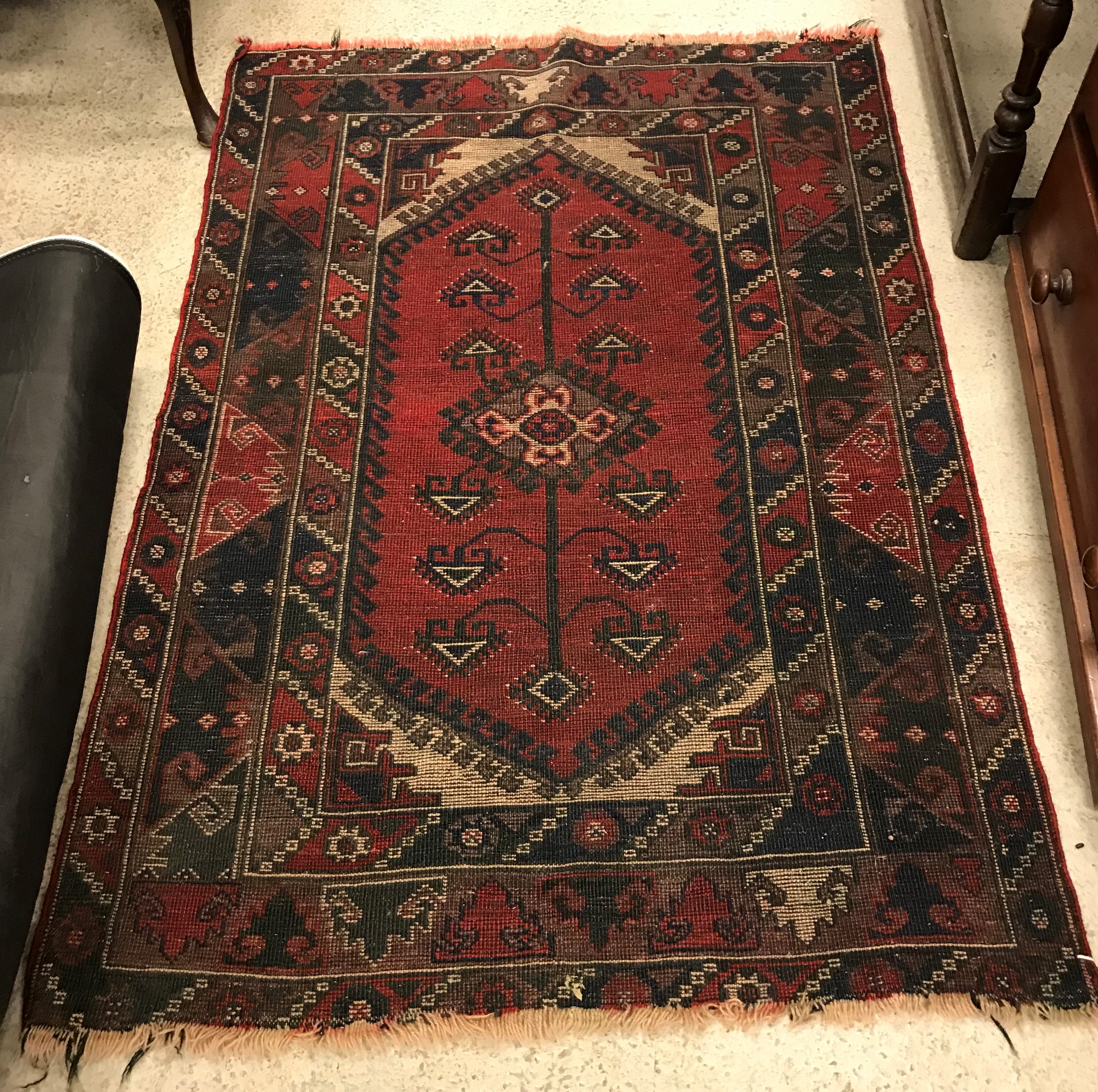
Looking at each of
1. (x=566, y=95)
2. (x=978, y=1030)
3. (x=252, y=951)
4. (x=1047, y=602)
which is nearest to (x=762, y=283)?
(x=566, y=95)

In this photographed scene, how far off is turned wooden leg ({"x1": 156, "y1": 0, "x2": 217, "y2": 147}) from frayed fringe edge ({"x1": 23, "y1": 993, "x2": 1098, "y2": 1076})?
5.46ft

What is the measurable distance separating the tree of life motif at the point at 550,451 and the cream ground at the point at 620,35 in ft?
1.61

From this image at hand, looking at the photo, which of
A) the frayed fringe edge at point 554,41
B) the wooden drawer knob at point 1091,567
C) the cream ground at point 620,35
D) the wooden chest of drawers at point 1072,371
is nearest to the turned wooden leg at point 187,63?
the cream ground at point 620,35

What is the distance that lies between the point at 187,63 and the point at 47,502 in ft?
3.54

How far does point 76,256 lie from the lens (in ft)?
5.33

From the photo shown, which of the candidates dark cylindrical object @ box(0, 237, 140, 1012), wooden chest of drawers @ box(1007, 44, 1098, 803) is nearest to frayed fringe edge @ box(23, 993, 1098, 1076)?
dark cylindrical object @ box(0, 237, 140, 1012)

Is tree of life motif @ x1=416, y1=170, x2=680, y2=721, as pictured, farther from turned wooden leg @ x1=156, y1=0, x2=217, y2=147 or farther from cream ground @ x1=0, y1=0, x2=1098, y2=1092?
turned wooden leg @ x1=156, y1=0, x2=217, y2=147

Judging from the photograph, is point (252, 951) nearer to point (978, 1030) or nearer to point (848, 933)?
point (848, 933)

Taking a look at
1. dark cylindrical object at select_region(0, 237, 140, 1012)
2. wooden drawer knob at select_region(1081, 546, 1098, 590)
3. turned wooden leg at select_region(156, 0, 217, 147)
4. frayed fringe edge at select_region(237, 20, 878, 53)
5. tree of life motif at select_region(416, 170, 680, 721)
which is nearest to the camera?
dark cylindrical object at select_region(0, 237, 140, 1012)

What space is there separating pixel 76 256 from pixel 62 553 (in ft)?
1.59

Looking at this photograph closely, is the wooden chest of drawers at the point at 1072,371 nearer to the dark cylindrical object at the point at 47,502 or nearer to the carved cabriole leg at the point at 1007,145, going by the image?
the carved cabriole leg at the point at 1007,145

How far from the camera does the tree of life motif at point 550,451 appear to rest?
5.40ft

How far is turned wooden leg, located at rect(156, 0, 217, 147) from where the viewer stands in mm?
2012

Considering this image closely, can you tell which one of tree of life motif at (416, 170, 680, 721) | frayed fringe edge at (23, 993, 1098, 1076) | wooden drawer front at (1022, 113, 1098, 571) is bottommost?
frayed fringe edge at (23, 993, 1098, 1076)
